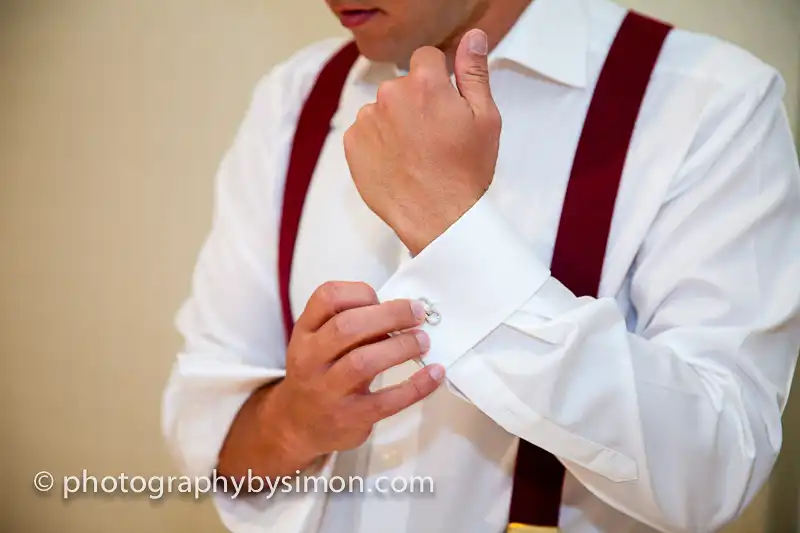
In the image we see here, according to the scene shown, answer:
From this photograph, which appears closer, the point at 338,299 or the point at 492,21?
the point at 338,299

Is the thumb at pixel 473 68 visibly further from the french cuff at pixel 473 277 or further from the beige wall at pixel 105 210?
the beige wall at pixel 105 210

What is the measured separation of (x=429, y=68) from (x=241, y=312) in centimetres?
39

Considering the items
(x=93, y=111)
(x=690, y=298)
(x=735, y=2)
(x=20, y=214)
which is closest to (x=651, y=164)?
(x=690, y=298)

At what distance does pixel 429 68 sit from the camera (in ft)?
1.92

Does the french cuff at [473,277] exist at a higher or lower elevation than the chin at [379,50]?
lower

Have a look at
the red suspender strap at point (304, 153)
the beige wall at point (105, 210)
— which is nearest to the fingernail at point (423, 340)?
the red suspender strap at point (304, 153)

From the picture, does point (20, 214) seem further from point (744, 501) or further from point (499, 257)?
point (744, 501)

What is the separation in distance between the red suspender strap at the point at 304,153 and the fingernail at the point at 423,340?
11.4 inches

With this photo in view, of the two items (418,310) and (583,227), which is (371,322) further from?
(583,227)

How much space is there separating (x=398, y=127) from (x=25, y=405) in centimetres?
108

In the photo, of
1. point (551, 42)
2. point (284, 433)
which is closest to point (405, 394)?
point (284, 433)

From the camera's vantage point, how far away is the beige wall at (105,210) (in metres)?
1.28

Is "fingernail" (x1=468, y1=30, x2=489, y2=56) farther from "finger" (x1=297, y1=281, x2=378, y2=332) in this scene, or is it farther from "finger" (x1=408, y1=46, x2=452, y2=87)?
"finger" (x1=297, y1=281, x2=378, y2=332)

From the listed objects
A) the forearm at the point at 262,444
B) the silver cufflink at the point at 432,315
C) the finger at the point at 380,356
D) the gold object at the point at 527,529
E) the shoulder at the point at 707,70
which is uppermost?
the shoulder at the point at 707,70
